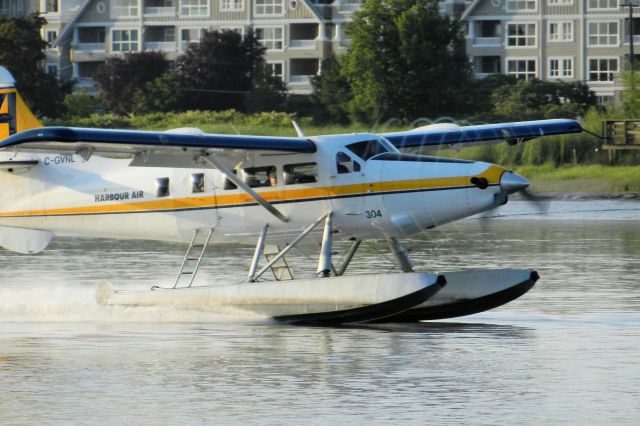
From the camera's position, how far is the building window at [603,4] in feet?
265

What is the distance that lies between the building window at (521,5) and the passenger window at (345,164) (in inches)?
2609

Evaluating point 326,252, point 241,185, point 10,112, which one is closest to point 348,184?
point 326,252

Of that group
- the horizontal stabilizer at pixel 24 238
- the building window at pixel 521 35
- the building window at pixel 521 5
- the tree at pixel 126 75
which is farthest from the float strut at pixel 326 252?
the building window at pixel 521 5

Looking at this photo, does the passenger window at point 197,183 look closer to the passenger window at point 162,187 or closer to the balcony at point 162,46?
the passenger window at point 162,187

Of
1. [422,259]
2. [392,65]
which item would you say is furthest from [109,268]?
[392,65]

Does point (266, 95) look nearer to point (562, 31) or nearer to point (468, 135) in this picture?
point (562, 31)

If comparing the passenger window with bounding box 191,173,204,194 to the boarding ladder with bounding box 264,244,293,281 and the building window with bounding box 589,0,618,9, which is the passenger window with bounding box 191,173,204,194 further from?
the building window with bounding box 589,0,618,9

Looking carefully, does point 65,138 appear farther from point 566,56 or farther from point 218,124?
point 566,56

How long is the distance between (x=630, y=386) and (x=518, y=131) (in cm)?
742

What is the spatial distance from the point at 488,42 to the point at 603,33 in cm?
588

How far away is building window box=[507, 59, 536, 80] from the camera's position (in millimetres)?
81625

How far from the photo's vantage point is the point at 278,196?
1795 centimetres

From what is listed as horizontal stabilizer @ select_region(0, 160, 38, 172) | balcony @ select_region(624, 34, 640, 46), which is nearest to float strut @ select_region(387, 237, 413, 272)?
horizontal stabilizer @ select_region(0, 160, 38, 172)

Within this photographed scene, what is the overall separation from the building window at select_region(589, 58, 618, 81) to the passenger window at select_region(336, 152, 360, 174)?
64337 millimetres
